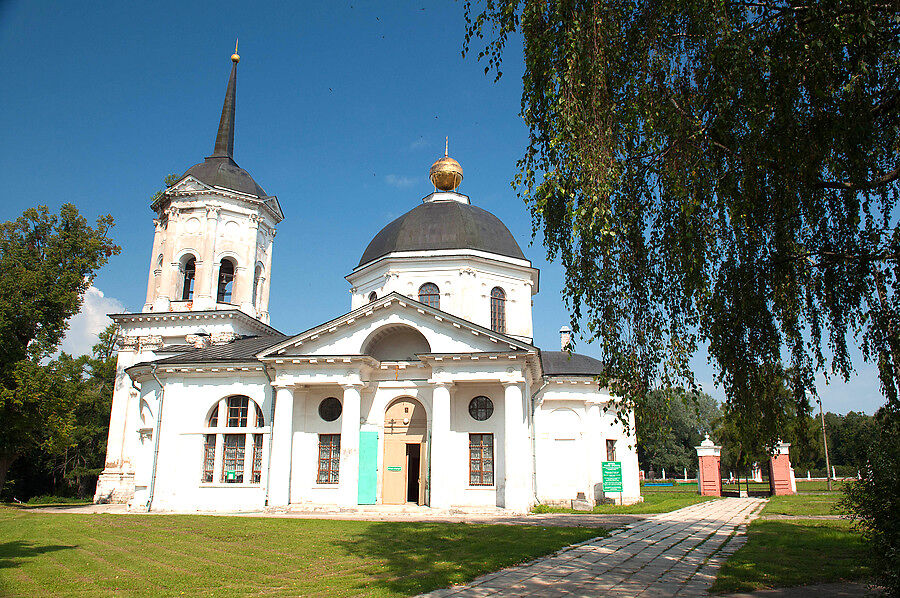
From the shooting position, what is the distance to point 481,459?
2309 centimetres

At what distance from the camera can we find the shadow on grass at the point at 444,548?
9.20 m

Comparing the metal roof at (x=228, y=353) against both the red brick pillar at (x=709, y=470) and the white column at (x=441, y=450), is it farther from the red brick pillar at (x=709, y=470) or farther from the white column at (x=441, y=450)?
the red brick pillar at (x=709, y=470)

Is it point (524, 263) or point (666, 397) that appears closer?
point (666, 397)

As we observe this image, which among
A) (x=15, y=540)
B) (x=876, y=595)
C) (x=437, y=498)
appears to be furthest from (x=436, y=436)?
(x=876, y=595)

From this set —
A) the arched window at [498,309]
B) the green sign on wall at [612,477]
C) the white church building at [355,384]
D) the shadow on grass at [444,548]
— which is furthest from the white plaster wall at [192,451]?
the green sign on wall at [612,477]

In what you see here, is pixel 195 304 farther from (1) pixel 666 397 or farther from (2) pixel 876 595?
(2) pixel 876 595

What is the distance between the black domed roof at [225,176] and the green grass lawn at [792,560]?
26521mm

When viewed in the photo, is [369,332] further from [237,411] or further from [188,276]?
[188,276]

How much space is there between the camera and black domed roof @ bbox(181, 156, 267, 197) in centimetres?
3162

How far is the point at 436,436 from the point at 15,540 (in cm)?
1215

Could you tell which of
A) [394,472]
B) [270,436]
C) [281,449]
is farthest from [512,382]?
[270,436]

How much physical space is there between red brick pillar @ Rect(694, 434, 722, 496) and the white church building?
25.4ft

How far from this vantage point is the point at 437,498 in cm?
2155

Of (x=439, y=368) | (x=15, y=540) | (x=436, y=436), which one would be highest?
(x=439, y=368)
